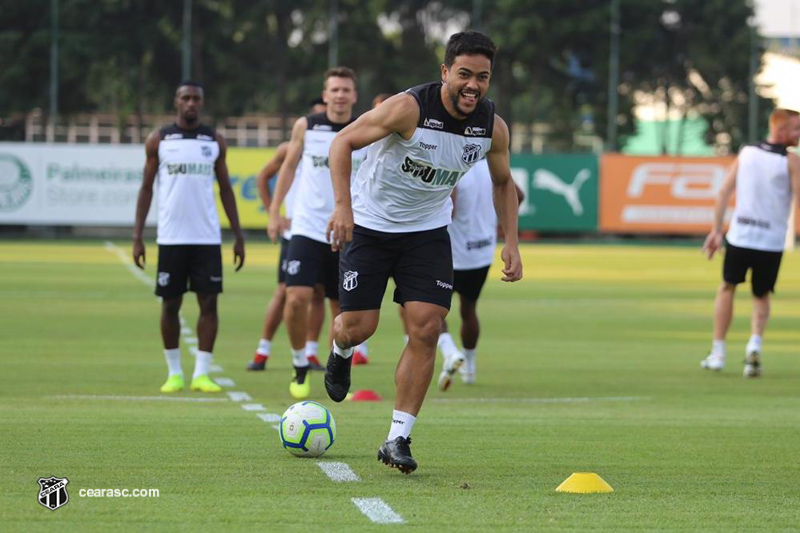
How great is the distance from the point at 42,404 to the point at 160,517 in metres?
4.29

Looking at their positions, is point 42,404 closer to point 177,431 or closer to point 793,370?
point 177,431

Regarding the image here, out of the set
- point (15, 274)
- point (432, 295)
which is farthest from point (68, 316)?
point (432, 295)

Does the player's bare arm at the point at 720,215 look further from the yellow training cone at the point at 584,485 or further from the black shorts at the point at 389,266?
the yellow training cone at the point at 584,485

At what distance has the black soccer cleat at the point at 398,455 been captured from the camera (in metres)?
7.43

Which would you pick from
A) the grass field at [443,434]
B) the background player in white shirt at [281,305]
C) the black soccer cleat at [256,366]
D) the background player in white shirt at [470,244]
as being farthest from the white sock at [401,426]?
the black soccer cleat at [256,366]

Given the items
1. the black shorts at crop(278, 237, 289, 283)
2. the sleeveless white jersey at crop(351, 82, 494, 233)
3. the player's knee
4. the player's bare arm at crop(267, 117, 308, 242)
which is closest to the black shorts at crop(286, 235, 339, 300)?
the player's bare arm at crop(267, 117, 308, 242)

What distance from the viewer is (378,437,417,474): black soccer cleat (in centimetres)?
743

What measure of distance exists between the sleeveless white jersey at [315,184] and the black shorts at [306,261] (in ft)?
0.21

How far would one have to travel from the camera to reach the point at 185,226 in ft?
37.8

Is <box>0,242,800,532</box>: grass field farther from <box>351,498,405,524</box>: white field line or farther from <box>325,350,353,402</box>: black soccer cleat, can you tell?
<box>325,350,353,402</box>: black soccer cleat

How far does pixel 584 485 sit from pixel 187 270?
516 cm

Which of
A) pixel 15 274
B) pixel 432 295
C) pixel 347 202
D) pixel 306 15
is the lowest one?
pixel 15 274

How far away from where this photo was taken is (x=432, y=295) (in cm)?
788

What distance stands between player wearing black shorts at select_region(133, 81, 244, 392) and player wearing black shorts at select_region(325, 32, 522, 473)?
3.48 meters
